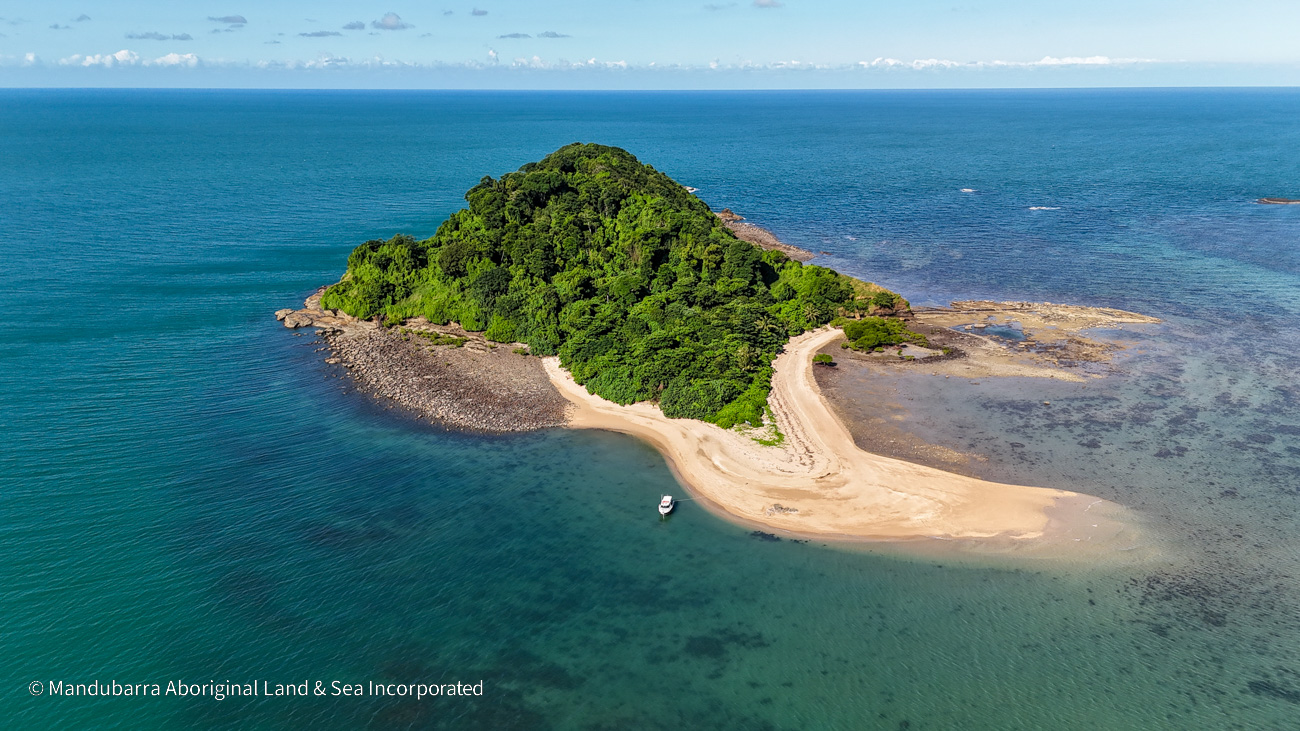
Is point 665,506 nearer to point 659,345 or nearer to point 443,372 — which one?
point 659,345

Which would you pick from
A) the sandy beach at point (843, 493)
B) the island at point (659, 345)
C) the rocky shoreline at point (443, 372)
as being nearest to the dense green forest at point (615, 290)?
the island at point (659, 345)

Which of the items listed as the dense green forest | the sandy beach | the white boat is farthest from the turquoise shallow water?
the dense green forest

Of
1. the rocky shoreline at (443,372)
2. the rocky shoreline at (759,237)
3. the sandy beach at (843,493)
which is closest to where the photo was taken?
the sandy beach at (843,493)

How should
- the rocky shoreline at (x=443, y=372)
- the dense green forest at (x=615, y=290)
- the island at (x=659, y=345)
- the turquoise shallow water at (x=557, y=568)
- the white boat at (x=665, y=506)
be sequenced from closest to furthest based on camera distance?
the turquoise shallow water at (x=557, y=568) < the white boat at (x=665, y=506) < the island at (x=659, y=345) < the rocky shoreline at (x=443, y=372) < the dense green forest at (x=615, y=290)

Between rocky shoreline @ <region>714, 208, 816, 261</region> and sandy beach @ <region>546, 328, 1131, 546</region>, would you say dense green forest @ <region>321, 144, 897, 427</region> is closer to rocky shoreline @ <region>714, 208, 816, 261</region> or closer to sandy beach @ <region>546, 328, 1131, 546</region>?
sandy beach @ <region>546, 328, 1131, 546</region>

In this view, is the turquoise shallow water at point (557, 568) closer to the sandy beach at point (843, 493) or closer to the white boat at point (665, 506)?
the white boat at point (665, 506)

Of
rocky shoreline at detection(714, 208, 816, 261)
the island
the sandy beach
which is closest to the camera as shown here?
the sandy beach

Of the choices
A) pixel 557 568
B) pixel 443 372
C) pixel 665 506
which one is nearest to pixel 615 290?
pixel 443 372

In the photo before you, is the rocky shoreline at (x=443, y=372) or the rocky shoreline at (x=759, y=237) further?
the rocky shoreline at (x=759, y=237)
